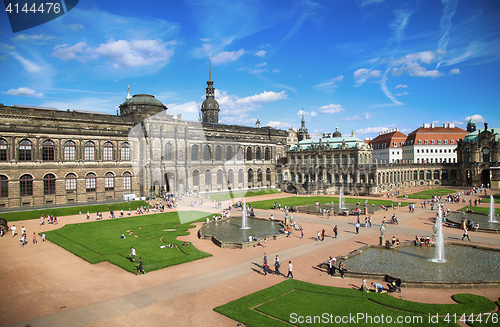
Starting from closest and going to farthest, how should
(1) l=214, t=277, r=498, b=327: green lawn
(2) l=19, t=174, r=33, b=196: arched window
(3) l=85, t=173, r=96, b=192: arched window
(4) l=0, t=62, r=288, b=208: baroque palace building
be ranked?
(1) l=214, t=277, r=498, b=327: green lawn → (2) l=19, t=174, r=33, b=196: arched window → (4) l=0, t=62, r=288, b=208: baroque palace building → (3) l=85, t=173, r=96, b=192: arched window

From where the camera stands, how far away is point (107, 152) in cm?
6712

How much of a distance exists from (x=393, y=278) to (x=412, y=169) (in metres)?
84.9

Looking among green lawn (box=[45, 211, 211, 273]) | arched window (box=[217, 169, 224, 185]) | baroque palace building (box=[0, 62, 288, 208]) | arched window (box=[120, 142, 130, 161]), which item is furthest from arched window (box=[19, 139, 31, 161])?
arched window (box=[217, 169, 224, 185])

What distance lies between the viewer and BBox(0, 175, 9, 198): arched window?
2187 inches

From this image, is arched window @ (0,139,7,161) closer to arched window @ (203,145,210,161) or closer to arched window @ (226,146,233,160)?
arched window @ (203,145,210,161)

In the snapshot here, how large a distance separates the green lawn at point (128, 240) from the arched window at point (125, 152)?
2306 cm

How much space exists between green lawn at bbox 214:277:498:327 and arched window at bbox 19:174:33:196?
55.2 metres

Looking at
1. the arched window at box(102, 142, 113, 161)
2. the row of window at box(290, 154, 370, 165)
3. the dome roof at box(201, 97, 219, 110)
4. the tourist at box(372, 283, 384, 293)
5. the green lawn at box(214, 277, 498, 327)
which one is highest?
the dome roof at box(201, 97, 219, 110)

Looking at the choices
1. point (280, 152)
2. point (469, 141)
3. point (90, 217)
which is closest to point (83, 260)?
point (90, 217)

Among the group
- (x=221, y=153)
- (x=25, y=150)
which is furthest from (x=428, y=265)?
(x=221, y=153)

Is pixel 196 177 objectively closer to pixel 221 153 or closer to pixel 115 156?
pixel 221 153

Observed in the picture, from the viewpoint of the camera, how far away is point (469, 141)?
91750 millimetres

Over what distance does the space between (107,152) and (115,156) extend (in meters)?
1.78

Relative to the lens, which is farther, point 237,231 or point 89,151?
point 89,151
